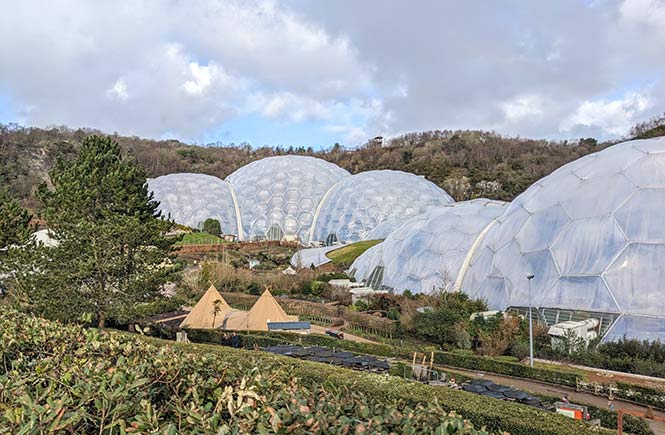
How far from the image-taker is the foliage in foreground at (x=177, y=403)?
2.79 metres

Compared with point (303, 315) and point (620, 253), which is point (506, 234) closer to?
point (620, 253)

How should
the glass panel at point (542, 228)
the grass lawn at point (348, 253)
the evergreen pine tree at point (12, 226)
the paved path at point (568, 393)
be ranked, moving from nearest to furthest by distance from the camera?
the paved path at point (568, 393)
the glass panel at point (542, 228)
the evergreen pine tree at point (12, 226)
the grass lawn at point (348, 253)

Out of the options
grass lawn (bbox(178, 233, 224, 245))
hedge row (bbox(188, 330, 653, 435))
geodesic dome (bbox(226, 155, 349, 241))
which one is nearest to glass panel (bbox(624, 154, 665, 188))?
hedge row (bbox(188, 330, 653, 435))

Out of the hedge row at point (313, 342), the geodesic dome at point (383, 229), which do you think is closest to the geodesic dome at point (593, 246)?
the hedge row at point (313, 342)

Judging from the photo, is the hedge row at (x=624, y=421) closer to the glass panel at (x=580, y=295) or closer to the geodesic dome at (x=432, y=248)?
the glass panel at (x=580, y=295)

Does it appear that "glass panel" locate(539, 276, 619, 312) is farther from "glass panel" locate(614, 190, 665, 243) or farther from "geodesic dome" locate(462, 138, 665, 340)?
"glass panel" locate(614, 190, 665, 243)

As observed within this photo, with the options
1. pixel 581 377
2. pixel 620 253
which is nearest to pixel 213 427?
pixel 581 377

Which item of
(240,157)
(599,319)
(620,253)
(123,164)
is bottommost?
(599,319)

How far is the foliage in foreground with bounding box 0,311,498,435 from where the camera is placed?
279 centimetres

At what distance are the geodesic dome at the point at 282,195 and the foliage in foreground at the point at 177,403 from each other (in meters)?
46.5

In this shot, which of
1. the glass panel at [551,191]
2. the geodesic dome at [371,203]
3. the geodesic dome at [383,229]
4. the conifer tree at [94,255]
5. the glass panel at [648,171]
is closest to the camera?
the conifer tree at [94,255]

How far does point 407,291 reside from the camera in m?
24.3

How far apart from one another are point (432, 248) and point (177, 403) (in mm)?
23067

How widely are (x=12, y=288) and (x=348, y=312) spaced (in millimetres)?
13366
